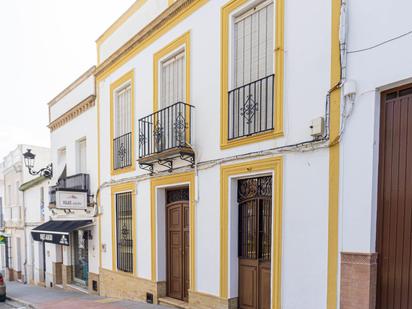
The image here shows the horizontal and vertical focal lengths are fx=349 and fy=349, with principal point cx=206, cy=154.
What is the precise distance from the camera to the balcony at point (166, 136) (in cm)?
675

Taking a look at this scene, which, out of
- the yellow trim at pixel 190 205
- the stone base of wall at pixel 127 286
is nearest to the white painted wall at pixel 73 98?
the yellow trim at pixel 190 205

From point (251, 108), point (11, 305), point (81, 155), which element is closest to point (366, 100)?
point (251, 108)

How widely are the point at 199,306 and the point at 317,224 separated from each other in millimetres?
3092

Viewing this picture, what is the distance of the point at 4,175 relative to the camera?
2127cm

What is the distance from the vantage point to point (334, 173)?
445 cm

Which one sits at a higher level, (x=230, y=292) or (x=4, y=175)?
(x=4, y=175)

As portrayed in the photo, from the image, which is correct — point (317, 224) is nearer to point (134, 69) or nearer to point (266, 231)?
point (266, 231)

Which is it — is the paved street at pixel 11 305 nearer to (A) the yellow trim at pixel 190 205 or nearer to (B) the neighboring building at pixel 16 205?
(A) the yellow trim at pixel 190 205

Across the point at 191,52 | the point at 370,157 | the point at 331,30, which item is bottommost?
the point at 370,157

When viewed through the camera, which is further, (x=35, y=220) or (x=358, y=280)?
(x=35, y=220)

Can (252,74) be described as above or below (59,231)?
above

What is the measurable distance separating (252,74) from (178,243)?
3937 millimetres

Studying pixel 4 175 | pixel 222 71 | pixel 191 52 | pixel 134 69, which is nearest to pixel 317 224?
pixel 222 71

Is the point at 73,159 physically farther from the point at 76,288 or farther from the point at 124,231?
the point at 76,288
